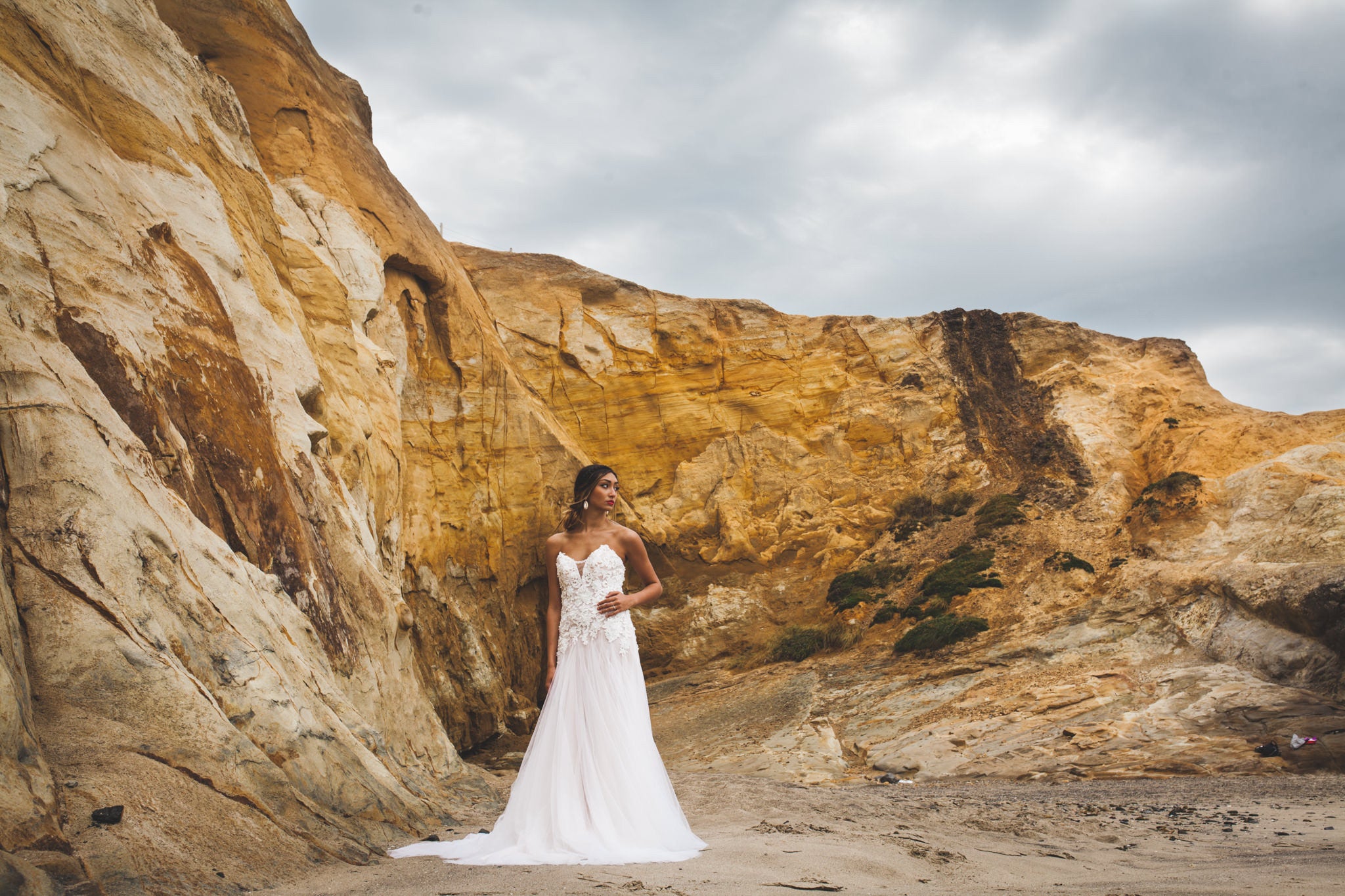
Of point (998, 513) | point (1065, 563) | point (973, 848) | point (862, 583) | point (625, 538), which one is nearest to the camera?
point (973, 848)

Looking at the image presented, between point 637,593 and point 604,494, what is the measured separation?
645 millimetres

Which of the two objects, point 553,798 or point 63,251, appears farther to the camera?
point 63,251

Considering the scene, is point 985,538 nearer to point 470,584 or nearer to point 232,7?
point 470,584

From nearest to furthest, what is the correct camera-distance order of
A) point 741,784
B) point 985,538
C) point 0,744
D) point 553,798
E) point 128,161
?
point 0,744 < point 553,798 < point 128,161 < point 741,784 < point 985,538

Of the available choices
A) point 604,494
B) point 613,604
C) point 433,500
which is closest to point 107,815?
point 613,604

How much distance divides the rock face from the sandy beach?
1102 millimetres

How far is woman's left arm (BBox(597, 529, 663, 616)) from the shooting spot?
527 cm

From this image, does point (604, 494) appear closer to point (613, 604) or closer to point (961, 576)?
point (613, 604)

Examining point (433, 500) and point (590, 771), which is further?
point (433, 500)

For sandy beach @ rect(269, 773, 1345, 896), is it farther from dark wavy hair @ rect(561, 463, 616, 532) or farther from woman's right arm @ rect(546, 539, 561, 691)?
dark wavy hair @ rect(561, 463, 616, 532)

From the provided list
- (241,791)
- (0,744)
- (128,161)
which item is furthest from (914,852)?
(128,161)

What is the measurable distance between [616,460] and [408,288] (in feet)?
25.6

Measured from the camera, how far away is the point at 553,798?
15.5ft

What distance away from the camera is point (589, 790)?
4.80 meters
